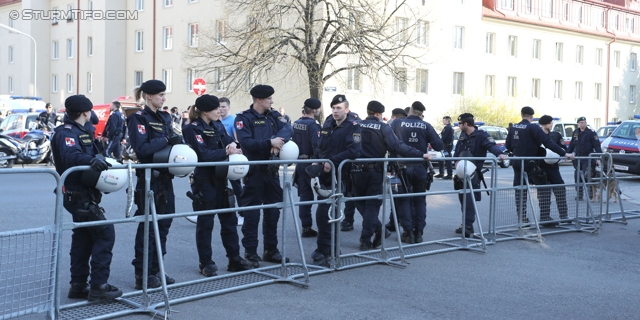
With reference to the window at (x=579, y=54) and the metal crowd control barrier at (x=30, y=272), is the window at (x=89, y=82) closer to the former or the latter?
the window at (x=579, y=54)

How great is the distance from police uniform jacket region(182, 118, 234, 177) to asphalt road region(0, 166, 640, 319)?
96 cm

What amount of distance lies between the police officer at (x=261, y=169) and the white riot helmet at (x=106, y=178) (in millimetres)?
2033

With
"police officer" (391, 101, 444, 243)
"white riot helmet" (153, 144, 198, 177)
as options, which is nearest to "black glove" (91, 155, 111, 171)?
"white riot helmet" (153, 144, 198, 177)

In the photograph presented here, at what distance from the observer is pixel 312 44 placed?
29281mm

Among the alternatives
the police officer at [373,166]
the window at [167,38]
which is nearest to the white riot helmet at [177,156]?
the police officer at [373,166]

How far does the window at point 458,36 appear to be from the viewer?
43.8 m

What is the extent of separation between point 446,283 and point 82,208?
144 inches

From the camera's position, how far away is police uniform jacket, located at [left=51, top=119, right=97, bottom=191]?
579cm

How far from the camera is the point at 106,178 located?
5750 mm

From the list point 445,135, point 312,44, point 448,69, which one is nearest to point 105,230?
point 445,135

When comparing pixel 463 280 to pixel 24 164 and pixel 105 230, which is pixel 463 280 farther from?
pixel 24 164

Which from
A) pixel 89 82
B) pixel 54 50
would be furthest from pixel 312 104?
pixel 54 50

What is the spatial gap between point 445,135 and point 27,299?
58.4 ft

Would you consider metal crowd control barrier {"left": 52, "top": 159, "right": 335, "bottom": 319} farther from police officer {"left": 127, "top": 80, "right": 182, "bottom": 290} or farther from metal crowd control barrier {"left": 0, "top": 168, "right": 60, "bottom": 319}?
police officer {"left": 127, "top": 80, "right": 182, "bottom": 290}
